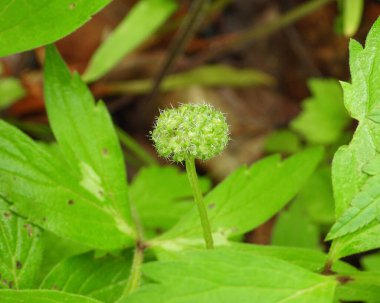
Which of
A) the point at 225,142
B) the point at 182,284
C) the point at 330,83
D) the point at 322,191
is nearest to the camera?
the point at 182,284

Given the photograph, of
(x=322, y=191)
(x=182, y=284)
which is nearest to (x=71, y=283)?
(x=182, y=284)

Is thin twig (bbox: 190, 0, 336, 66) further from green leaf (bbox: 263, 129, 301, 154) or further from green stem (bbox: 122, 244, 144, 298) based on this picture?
green stem (bbox: 122, 244, 144, 298)

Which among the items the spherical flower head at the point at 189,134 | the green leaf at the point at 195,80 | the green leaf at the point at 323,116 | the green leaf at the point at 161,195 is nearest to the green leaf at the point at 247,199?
the spherical flower head at the point at 189,134

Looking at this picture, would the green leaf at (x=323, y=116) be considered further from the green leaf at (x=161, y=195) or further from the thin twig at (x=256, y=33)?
the green leaf at (x=161, y=195)

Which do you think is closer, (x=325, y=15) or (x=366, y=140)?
(x=366, y=140)

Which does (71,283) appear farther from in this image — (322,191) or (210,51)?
(210,51)

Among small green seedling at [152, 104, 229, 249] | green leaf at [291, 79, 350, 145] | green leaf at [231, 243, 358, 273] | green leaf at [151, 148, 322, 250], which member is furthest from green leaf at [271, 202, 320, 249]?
small green seedling at [152, 104, 229, 249]

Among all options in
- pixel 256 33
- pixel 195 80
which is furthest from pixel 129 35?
pixel 256 33
